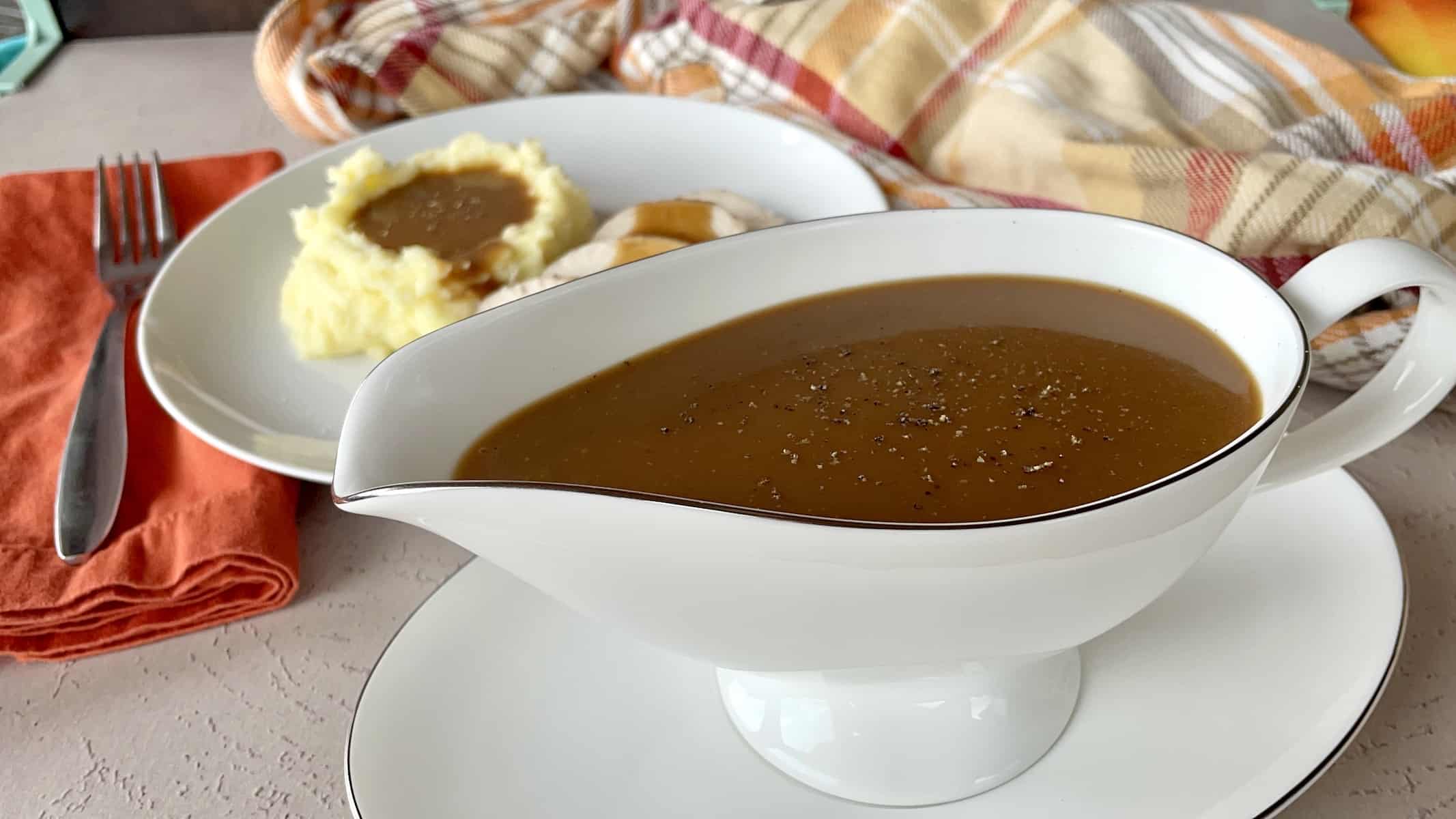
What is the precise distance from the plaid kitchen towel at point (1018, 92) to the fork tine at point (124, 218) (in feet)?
0.98

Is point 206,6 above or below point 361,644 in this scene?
below

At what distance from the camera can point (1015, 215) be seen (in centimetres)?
94

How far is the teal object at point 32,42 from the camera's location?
244cm

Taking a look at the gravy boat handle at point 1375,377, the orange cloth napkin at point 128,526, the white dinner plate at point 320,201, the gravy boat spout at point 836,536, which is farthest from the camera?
the white dinner plate at point 320,201

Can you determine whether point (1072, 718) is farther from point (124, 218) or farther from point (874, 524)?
point (124, 218)

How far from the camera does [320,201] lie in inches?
66.6

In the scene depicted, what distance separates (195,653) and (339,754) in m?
0.22

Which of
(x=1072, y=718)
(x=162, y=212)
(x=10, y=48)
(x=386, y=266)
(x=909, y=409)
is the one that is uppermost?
(x=909, y=409)

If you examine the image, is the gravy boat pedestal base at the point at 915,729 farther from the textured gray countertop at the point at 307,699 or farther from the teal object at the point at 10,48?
the teal object at the point at 10,48

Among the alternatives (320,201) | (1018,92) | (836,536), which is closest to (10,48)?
(320,201)

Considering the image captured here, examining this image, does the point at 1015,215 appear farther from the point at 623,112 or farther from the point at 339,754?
the point at 623,112

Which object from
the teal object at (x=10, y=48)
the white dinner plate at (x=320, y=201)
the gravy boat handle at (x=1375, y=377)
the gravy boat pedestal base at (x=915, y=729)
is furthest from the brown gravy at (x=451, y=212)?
the teal object at (x=10, y=48)

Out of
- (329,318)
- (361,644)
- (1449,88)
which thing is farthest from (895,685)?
(1449,88)

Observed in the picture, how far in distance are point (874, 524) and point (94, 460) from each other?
35.2 inches
